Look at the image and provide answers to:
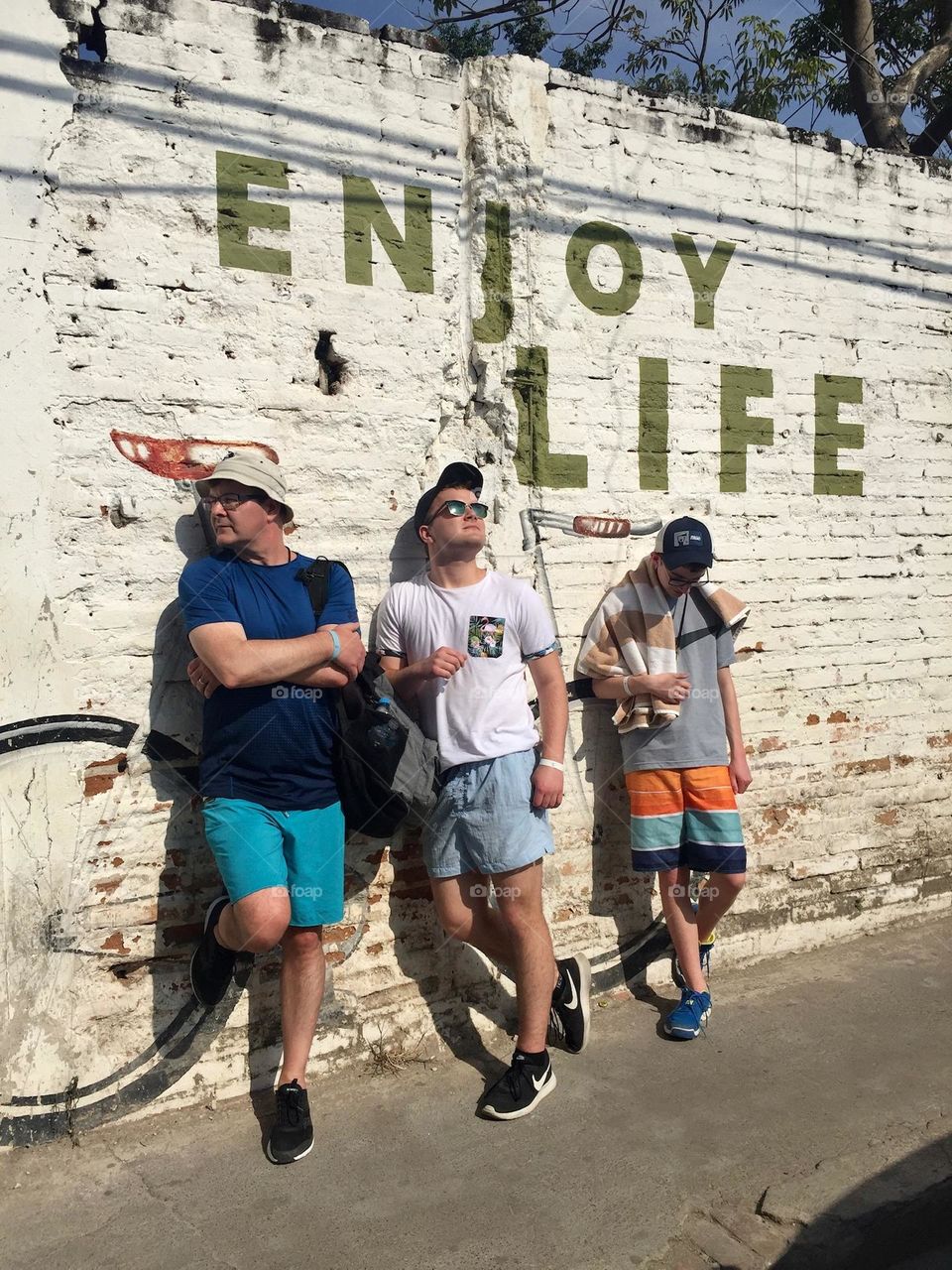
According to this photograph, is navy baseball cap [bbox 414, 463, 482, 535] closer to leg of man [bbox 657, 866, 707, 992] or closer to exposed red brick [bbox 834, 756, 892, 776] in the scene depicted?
leg of man [bbox 657, 866, 707, 992]

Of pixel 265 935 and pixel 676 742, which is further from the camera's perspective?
pixel 676 742

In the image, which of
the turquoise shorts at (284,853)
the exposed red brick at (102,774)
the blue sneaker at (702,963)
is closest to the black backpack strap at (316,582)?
the turquoise shorts at (284,853)

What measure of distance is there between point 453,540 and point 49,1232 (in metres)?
2.51

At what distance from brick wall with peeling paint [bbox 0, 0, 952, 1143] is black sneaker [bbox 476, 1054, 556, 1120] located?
0.47 m

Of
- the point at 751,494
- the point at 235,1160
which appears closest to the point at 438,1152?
the point at 235,1160

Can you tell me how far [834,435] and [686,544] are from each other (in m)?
1.43

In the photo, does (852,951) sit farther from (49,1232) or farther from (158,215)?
(158,215)

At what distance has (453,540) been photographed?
3.77 metres

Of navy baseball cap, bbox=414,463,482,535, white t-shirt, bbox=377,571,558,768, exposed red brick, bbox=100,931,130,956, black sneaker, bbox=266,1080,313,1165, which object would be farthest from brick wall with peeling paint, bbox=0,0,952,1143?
black sneaker, bbox=266,1080,313,1165

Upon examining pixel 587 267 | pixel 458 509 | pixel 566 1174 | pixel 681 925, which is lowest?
pixel 566 1174

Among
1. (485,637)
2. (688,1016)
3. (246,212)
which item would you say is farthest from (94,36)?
(688,1016)

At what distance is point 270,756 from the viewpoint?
131 inches

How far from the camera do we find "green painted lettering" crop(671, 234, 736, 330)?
15.2ft

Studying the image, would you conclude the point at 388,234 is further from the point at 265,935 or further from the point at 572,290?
the point at 265,935
